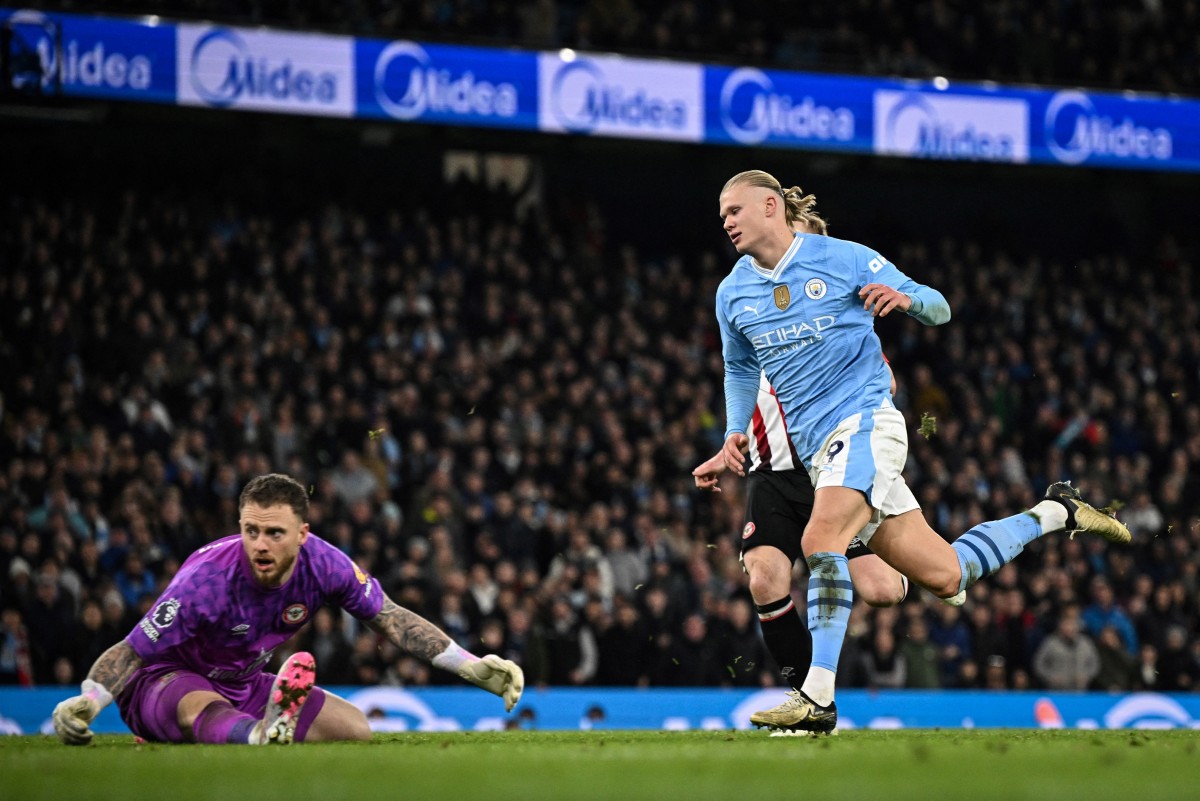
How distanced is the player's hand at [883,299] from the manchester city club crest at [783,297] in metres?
0.45

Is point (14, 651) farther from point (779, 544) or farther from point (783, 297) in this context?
point (783, 297)

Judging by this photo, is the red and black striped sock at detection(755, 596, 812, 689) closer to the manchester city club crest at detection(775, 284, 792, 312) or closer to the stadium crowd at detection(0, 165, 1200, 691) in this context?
the manchester city club crest at detection(775, 284, 792, 312)

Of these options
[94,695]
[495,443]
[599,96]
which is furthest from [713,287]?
[94,695]

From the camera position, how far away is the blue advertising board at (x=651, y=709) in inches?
480

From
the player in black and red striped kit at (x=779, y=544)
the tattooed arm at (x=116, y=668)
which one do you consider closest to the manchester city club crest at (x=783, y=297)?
the player in black and red striped kit at (x=779, y=544)

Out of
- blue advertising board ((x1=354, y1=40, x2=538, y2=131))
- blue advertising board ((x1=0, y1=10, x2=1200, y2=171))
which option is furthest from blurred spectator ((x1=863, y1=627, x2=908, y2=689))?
blue advertising board ((x1=354, y1=40, x2=538, y2=131))

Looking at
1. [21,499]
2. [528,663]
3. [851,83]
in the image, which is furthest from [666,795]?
[851,83]

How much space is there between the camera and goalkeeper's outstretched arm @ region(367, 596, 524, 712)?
6.66 metres

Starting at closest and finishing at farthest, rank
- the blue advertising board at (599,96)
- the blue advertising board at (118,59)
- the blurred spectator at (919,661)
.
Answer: the blurred spectator at (919,661) < the blue advertising board at (118,59) < the blue advertising board at (599,96)

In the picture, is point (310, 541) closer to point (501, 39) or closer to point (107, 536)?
point (107, 536)

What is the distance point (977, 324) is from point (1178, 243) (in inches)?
208

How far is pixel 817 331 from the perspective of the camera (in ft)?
23.2

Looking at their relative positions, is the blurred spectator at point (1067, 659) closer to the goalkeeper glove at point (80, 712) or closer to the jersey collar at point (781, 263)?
the jersey collar at point (781, 263)

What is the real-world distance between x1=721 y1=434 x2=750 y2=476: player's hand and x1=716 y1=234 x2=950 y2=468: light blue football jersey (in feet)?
0.90
